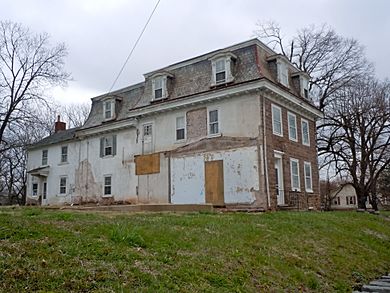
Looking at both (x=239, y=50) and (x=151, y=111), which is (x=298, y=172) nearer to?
(x=239, y=50)

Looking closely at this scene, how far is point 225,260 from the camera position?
694 cm

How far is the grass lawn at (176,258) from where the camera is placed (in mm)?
5133

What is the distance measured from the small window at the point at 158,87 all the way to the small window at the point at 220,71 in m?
3.94

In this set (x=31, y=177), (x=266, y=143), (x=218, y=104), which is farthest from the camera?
(x=31, y=177)

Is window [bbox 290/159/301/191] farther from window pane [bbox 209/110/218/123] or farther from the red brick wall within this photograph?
window pane [bbox 209/110/218/123]

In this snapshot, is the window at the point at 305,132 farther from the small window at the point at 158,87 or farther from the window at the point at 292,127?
the small window at the point at 158,87

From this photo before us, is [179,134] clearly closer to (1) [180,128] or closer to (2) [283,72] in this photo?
(1) [180,128]

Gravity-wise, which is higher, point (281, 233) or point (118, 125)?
point (118, 125)

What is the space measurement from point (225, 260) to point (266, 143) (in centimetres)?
1208

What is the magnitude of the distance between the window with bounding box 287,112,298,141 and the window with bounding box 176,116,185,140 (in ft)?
19.0

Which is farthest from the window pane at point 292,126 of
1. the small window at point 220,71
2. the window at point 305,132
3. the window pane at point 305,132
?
the small window at point 220,71

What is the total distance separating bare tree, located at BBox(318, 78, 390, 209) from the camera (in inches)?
1260

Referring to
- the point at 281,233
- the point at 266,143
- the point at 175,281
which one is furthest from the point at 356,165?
the point at 175,281

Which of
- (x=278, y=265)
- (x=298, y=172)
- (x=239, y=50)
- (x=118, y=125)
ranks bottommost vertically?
(x=278, y=265)
